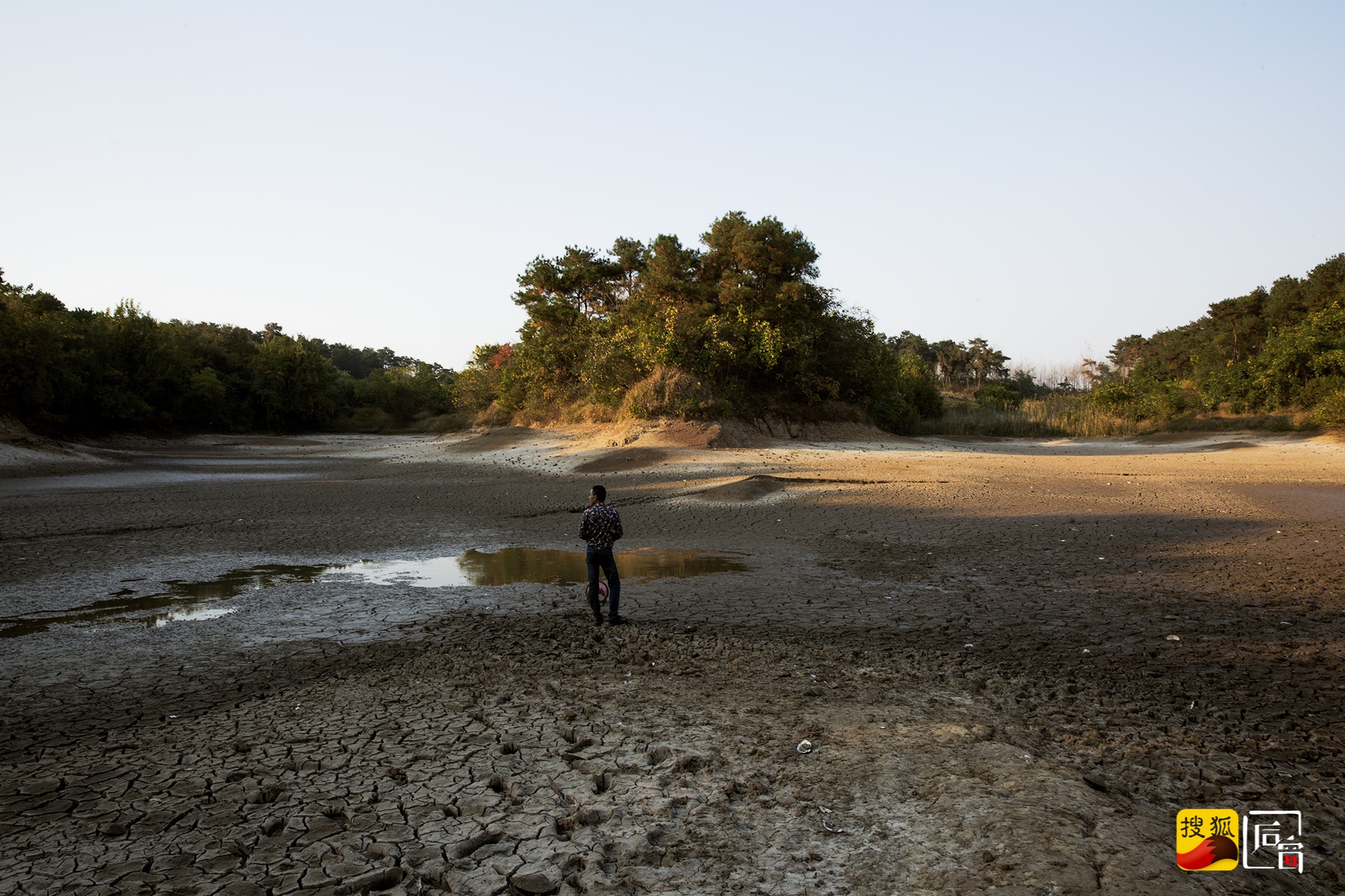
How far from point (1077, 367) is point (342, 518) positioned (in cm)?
7819

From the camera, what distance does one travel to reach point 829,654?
18.6ft

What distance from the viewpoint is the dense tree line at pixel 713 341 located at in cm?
2817

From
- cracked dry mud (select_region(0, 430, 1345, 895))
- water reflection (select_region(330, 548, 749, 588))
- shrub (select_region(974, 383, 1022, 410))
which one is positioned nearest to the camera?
cracked dry mud (select_region(0, 430, 1345, 895))

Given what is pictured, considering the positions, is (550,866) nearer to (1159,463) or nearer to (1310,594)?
(1310,594)

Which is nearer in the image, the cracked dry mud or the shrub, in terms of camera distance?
the cracked dry mud

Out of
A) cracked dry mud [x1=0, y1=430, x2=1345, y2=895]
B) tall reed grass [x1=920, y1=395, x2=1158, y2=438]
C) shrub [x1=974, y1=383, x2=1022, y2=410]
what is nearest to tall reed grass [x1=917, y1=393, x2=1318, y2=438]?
tall reed grass [x1=920, y1=395, x2=1158, y2=438]

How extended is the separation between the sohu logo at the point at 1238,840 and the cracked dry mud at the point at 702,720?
66 millimetres

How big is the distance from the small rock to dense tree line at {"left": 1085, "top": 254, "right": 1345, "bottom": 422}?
105ft

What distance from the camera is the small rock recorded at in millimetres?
2766

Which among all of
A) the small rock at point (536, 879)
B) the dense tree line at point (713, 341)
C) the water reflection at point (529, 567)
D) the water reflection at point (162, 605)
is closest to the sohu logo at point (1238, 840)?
the small rock at point (536, 879)

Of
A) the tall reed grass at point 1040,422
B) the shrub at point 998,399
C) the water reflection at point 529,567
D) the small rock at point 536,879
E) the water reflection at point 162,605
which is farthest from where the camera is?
the shrub at point 998,399

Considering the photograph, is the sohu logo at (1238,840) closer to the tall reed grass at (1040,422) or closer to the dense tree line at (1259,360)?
the dense tree line at (1259,360)

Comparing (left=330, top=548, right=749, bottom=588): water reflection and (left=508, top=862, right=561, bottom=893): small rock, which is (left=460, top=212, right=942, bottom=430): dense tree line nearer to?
(left=330, top=548, right=749, bottom=588): water reflection

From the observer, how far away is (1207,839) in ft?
9.91
